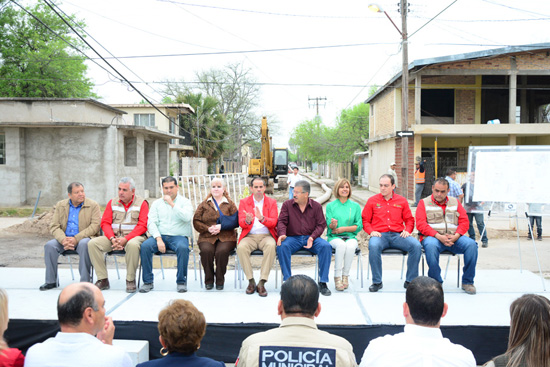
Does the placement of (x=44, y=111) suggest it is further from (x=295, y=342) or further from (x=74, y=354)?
(x=295, y=342)

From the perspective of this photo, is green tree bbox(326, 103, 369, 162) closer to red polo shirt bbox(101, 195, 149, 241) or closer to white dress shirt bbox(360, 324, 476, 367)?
red polo shirt bbox(101, 195, 149, 241)

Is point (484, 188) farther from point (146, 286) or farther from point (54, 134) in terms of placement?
point (54, 134)

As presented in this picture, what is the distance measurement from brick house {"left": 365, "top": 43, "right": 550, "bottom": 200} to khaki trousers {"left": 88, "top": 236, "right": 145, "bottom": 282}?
42.7 feet

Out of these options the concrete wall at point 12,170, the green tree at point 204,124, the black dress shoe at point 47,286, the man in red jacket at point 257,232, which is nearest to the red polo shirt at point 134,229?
the black dress shoe at point 47,286

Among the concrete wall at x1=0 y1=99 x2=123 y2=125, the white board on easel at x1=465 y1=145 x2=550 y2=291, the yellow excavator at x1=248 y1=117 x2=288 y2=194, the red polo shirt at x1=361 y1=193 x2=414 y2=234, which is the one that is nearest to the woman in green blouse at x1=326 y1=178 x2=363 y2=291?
the red polo shirt at x1=361 y1=193 x2=414 y2=234

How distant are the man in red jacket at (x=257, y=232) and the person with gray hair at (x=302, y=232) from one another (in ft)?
0.38

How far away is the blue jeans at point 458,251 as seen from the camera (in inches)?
204

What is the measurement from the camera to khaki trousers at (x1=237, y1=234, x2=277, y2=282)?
5.21 meters

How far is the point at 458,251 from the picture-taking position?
17.4 ft

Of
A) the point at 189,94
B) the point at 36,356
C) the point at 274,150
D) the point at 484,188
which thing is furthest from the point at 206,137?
the point at 36,356

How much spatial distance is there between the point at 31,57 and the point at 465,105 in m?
27.9

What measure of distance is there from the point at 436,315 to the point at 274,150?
83.0ft

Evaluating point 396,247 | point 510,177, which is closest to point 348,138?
point 510,177

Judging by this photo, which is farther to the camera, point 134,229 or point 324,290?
point 134,229
